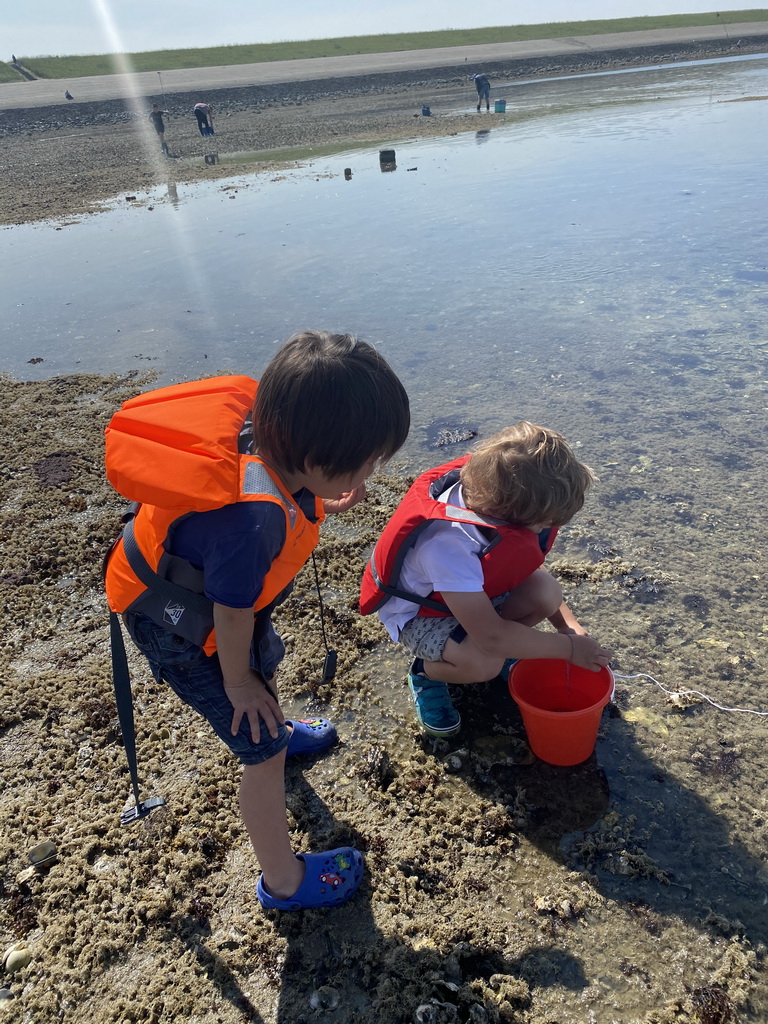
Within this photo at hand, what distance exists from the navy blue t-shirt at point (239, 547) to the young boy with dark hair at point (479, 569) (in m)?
0.88

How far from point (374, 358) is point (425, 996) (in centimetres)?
194

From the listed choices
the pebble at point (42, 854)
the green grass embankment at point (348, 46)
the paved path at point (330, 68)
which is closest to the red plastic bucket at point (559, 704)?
the pebble at point (42, 854)

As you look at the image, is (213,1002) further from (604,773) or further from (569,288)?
(569,288)

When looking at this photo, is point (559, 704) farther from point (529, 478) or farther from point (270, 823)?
point (270, 823)

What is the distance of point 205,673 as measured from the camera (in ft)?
7.43

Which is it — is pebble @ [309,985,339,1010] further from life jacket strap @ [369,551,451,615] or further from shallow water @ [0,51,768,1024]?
life jacket strap @ [369,551,451,615]

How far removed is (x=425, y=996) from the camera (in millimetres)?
2088

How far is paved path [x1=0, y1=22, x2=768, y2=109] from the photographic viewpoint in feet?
147

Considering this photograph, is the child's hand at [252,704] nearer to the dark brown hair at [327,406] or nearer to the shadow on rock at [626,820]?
the dark brown hair at [327,406]

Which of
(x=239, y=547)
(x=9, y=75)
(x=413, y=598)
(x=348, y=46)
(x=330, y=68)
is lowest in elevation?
(x=413, y=598)

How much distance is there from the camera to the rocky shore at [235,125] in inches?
768

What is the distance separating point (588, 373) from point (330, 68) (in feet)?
193

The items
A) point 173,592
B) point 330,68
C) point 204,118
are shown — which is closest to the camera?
point 173,592

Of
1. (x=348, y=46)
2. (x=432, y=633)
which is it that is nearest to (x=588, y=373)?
(x=432, y=633)
